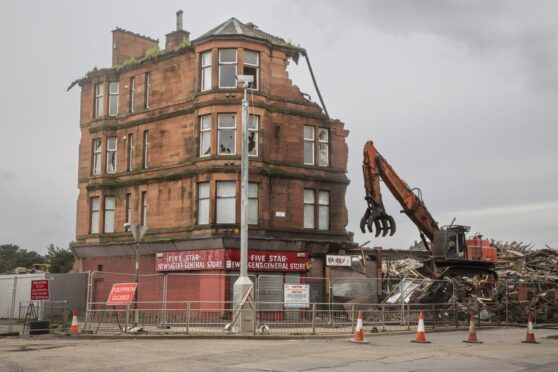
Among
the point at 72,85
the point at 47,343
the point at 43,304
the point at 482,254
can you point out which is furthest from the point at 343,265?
the point at 72,85

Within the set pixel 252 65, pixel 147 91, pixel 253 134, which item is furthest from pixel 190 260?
pixel 147 91

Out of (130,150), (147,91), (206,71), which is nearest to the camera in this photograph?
(206,71)

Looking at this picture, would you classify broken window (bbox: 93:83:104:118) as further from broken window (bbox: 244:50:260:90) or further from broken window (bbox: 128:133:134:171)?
broken window (bbox: 244:50:260:90)

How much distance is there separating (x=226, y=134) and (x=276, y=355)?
18524 millimetres

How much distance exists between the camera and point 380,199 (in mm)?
30922

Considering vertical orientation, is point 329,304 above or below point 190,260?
below

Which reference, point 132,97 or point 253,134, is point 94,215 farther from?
point 253,134

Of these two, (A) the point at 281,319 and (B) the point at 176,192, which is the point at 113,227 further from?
(A) the point at 281,319

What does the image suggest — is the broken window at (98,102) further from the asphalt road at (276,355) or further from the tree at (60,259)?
the tree at (60,259)

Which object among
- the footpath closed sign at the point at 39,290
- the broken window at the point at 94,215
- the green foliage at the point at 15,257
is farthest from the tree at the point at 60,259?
the footpath closed sign at the point at 39,290

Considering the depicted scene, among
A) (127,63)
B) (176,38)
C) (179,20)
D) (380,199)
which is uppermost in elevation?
(179,20)

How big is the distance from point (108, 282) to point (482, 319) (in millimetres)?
19314

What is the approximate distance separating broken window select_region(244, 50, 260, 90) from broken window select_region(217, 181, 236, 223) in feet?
16.6

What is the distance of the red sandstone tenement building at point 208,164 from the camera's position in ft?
110
